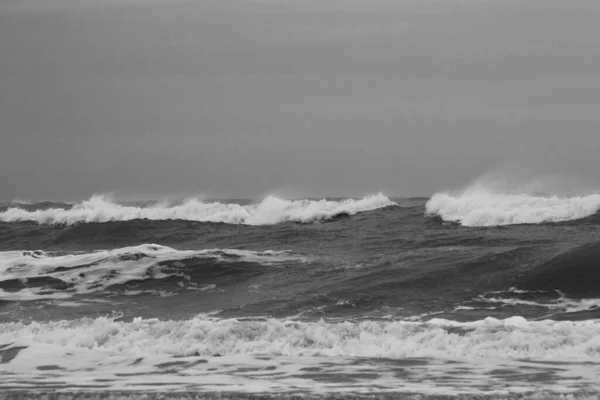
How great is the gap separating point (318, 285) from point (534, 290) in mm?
4164

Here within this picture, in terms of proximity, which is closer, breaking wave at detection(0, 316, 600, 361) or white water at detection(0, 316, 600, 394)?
white water at detection(0, 316, 600, 394)

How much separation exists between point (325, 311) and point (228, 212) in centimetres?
2195

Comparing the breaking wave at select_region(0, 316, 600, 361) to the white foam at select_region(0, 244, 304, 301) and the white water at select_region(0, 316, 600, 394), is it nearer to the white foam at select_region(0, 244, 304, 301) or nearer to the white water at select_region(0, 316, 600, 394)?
the white water at select_region(0, 316, 600, 394)

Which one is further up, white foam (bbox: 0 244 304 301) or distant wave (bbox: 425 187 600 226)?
distant wave (bbox: 425 187 600 226)

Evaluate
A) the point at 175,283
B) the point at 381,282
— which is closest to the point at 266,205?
the point at 175,283

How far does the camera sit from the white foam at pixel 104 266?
1641 centimetres

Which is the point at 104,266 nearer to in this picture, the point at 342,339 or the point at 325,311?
the point at 325,311

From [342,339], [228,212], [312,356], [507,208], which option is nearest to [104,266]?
[342,339]

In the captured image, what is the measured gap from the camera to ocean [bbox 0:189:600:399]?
8039mm

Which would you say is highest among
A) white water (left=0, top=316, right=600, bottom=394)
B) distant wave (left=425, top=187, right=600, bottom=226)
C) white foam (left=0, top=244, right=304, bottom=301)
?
distant wave (left=425, top=187, right=600, bottom=226)

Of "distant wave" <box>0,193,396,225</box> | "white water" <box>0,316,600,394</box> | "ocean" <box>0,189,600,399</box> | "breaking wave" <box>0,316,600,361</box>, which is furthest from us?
"distant wave" <box>0,193,396,225</box>

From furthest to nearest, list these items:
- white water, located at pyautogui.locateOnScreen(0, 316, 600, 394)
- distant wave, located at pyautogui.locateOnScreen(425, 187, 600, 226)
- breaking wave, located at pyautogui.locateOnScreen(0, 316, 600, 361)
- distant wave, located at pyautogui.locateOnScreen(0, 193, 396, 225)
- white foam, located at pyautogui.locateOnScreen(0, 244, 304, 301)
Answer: distant wave, located at pyautogui.locateOnScreen(0, 193, 396, 225) < distant wave, located at pyautogui.locateOnScreen(425, 187, 600, 226) < white foam, located at pyautogui.locateOnScreen(0, 244, 304, 301) < breaking wave, located at pyautogui.locateOnScreen(0, 316, 600, 361) < white water, located at pyautogui.locateOnScreen(0, 316, 600, 394)

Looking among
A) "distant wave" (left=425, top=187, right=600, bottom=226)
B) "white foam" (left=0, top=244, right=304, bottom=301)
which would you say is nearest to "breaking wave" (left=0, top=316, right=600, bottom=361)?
"white foam" (left=0, top=244, right=304, bottom=301)

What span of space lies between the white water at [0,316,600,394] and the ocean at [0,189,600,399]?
29 millimetres
